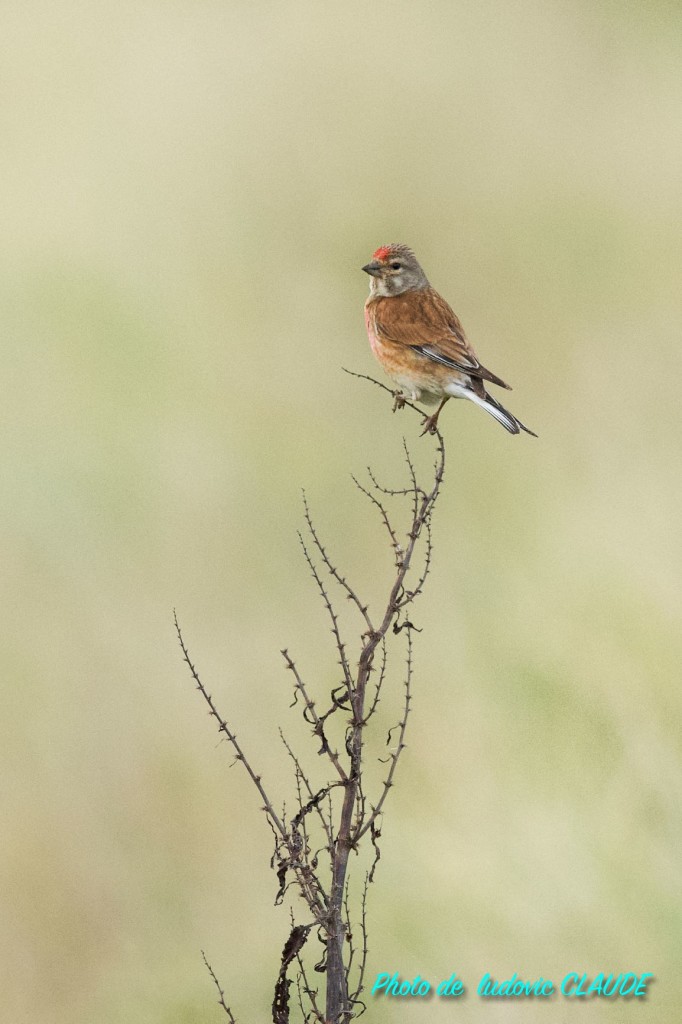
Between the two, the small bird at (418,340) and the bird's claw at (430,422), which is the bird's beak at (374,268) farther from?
the bird's claw at (430,422)

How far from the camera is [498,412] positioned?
21.9 feet

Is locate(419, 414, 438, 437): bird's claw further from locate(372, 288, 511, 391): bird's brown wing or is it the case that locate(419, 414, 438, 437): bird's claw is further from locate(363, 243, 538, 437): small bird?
locate(372, 288, 511, 391): bird's brown wing

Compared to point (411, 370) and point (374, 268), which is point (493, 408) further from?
point (374, 268)

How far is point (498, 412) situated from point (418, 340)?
2.78ft

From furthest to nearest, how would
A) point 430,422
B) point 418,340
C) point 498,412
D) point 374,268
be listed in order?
point 374,268, point 418,340, point 430,422, point 498,412

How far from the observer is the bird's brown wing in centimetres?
708

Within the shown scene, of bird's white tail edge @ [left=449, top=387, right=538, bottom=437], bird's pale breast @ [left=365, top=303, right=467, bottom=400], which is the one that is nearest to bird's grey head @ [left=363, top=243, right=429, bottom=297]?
bird's pale breast @ [left=365, top=303, right=467, bottom=400]

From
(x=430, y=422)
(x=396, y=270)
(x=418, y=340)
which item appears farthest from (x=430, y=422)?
(x=396, y=270)

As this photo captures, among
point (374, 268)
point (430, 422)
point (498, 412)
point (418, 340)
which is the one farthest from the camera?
point (374, 268)

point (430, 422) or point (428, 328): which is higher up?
point (428, 328)

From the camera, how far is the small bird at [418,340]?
22.9 feet

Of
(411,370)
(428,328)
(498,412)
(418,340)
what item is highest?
(428,328)

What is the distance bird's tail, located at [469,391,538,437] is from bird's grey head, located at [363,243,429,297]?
1144mm

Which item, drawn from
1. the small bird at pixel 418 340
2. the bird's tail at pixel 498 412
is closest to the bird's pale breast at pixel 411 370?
the small bird at pixel 418 340
